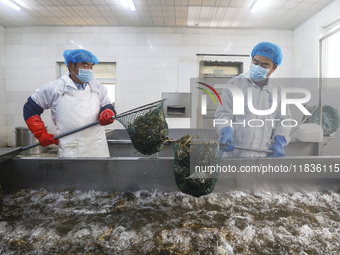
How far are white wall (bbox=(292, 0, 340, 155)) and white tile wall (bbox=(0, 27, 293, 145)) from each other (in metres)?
0.25

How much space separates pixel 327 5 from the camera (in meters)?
4.30

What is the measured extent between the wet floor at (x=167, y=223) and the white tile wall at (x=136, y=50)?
4105mm

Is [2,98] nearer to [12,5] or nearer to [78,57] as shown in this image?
[12,5]

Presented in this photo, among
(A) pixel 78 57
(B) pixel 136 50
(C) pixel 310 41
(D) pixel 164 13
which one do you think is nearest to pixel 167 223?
(A) pixel 78 57

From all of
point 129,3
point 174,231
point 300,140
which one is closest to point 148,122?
point 174,231

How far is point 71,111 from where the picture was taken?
2256 mm

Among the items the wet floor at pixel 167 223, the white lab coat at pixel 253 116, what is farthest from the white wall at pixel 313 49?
the wet floor at pixel 167 223

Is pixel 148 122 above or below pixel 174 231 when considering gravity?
above

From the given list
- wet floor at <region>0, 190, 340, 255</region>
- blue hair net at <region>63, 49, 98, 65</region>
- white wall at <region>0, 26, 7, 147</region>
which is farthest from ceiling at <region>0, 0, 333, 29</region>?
wet floor at <region>0, 190, 340, 255</region>

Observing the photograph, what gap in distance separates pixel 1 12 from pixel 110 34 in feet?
7.71

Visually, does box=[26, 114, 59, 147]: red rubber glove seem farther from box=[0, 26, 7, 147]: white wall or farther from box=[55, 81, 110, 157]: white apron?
box=[0, 26, 7, 147]: white wall

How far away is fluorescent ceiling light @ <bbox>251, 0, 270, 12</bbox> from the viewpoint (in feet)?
13.7

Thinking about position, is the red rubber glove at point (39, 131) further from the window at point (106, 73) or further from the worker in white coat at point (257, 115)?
the window at point (106, 73)

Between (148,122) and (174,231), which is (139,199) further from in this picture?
(148,122)
